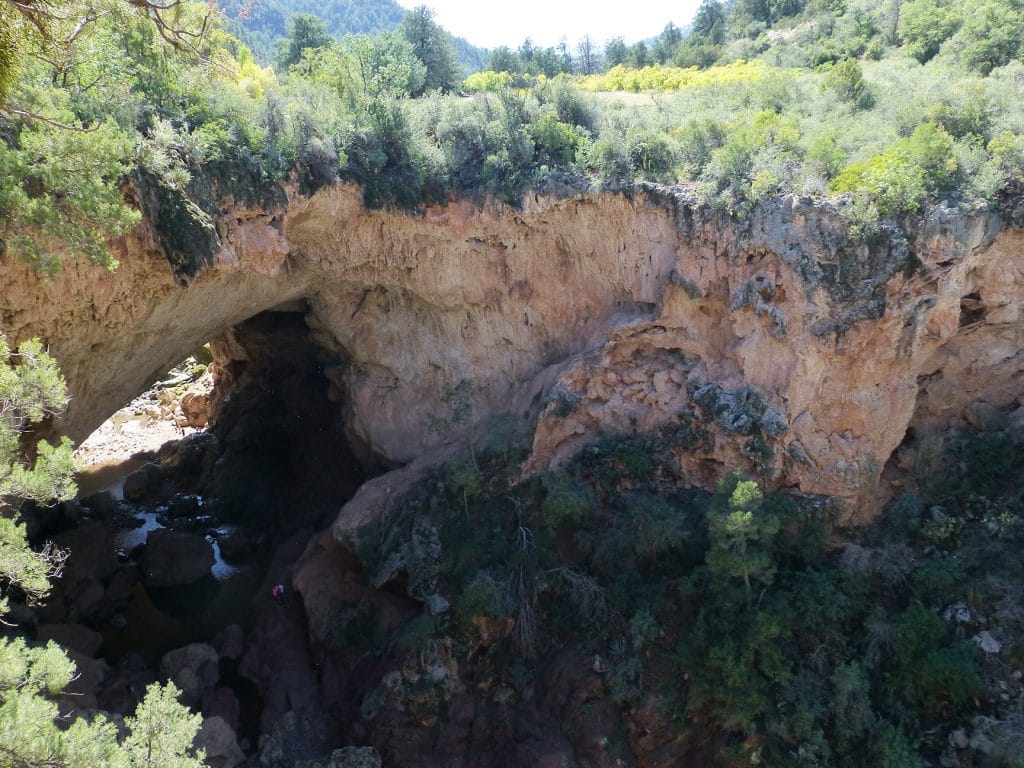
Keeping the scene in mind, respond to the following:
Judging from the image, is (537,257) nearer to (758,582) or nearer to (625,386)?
(625,386)

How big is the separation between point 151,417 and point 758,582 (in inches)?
927

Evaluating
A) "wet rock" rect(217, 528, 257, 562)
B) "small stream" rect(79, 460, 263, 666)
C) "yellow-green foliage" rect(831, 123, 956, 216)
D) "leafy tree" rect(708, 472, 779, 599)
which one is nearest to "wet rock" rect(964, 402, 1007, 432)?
"yellow-green foliage" rect(831, 123, 956, 216)

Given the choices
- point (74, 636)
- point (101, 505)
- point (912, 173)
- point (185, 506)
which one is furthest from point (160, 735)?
point (101, 505)

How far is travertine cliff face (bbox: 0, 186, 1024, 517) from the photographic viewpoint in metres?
12.3

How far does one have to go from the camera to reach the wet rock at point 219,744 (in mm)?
12062

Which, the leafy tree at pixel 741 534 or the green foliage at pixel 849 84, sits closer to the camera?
the leafy tree at pixel 741 534

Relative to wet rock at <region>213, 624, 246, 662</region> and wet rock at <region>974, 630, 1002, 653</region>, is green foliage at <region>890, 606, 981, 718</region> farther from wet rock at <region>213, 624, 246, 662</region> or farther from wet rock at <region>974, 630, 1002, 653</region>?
wet rock at <region>213, 624, 246, 662</region>

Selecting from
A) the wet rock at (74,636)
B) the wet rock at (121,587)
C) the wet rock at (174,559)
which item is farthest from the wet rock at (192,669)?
the wet rock at (174,559)

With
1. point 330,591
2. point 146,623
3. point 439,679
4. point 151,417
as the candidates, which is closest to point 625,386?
point 439,679

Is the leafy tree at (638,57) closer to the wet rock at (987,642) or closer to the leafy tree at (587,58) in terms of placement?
the leafy tree at (587,58)

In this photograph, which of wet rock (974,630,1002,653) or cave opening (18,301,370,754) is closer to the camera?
wet rock (974,630,1002,653)

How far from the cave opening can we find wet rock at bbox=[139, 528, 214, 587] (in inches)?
1.4

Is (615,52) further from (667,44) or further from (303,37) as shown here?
(303,37)

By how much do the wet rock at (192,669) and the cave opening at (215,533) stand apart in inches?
1.1
